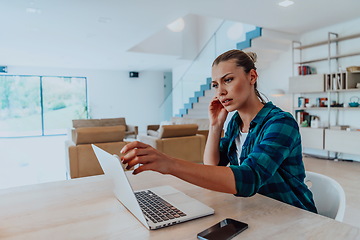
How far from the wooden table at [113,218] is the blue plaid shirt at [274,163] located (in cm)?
9

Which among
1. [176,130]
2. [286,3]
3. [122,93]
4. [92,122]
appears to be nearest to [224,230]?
[176,130]

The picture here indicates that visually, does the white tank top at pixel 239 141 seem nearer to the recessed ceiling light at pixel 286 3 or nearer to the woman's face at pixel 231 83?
the woman's face at pixel 231 83

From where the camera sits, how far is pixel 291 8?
426cm

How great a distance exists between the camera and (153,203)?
892 mm

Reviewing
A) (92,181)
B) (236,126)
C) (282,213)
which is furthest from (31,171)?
(282,213)

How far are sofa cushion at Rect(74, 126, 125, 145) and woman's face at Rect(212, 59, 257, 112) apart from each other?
9.66 feet

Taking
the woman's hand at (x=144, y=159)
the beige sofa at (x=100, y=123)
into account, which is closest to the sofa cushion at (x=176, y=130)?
the beige sofa at (x=100, y=123)

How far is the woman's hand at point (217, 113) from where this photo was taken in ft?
4.29

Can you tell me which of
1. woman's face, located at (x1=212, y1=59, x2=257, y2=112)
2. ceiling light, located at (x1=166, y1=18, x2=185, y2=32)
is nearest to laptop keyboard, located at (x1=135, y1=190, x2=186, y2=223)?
woman's face, located at (x1=212, y1=59, x2=257, y2=112)

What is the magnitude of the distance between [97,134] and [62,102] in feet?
25.0

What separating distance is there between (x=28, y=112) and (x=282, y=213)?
35.6 ft

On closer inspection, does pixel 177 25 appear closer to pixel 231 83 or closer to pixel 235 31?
→ pixel 235 31

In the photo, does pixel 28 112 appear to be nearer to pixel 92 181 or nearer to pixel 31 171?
pixel 31 171

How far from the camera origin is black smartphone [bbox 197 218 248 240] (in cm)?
68
